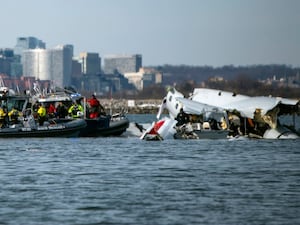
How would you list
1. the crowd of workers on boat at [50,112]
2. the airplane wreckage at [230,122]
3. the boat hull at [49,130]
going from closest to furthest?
the boat hull at [49,130]
the crowd of workers on boat at [50,112]
the airplane wreckage at [230,122]

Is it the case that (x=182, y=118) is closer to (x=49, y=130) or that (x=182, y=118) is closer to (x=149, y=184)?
(x=49, y=130)

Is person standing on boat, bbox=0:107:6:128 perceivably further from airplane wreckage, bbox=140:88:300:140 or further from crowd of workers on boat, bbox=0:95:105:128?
airplane wreckage, bbox=140:88:300:140

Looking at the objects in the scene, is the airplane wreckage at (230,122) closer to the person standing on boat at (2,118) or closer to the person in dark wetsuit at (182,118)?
the person in dark wetsuit at (182,118)

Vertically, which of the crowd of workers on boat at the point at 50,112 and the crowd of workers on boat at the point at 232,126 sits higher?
the crowd of workers on boat at the point at 50,112

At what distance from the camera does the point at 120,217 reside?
2441 centimetres

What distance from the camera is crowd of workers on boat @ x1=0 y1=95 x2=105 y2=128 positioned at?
2126 inches

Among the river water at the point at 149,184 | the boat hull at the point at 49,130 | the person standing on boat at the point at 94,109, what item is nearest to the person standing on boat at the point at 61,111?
the person standing on boat at the point at 94,109

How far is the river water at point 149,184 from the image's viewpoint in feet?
80.5

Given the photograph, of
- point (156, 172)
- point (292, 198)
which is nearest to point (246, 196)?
point (292, 198)

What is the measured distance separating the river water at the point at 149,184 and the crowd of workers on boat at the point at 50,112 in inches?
227

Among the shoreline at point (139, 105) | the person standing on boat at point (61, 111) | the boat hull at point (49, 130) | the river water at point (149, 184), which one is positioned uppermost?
the person standing on boat at point (61, 111)

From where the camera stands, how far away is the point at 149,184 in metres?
30.7

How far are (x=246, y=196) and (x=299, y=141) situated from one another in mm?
25993

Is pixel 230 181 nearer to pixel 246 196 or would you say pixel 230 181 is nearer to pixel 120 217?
pixel 246 196
